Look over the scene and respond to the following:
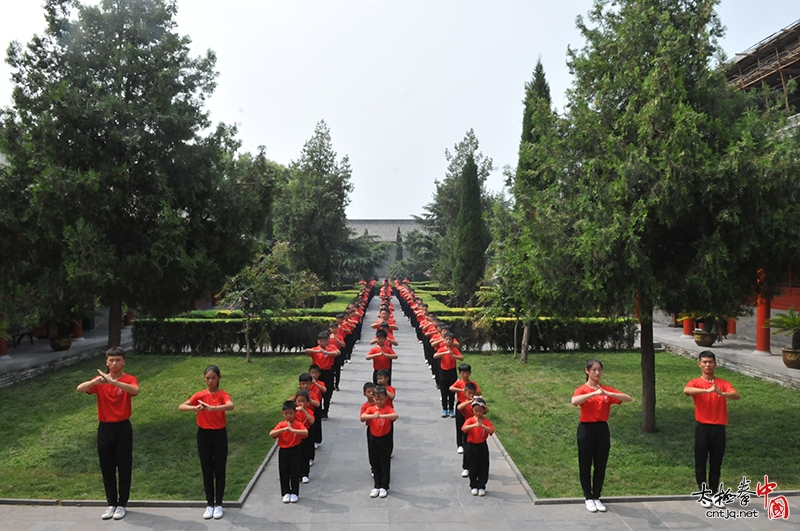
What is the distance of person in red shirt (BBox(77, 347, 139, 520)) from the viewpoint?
6.22 meters

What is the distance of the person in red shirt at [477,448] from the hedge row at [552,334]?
11.9m

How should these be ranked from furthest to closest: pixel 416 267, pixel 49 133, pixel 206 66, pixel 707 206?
1. pixel 416 267
2. pixel 206 66
3. pixel 49 133
4. pixel 707 206

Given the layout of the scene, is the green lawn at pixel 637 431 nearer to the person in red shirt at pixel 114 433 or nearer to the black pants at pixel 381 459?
the black pants at pixel 381 459

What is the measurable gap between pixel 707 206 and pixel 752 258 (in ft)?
3.12

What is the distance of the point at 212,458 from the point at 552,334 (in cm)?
1429

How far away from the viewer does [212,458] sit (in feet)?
20.6

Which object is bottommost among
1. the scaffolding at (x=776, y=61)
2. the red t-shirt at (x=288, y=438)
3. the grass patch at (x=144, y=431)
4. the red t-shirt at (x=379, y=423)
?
the grass patch at (x=144, y=431)

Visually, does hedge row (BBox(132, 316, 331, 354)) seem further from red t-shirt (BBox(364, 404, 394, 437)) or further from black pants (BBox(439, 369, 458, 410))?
red t-shirt (BBox(364, 404, 394, 437))

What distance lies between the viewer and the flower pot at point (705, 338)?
17.5m

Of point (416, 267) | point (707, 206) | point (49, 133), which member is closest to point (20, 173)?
point (49, 133)

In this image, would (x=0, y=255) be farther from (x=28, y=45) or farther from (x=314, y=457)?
(x=314, y=457)

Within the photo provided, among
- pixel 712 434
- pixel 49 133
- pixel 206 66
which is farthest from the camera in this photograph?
pixel 206 66

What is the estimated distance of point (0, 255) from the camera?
898cm

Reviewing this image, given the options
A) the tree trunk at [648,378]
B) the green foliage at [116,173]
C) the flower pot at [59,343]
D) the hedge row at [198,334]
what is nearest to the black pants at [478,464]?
the tree trunk at [648,378]
